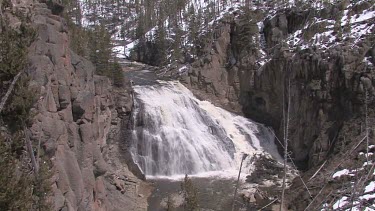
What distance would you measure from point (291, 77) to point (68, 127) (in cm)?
2092

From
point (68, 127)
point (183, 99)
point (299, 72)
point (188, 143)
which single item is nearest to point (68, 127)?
point (68, 127)

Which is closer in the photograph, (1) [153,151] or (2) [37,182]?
(2) [37,182]

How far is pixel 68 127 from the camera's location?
20984mm

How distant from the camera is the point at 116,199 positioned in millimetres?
26359

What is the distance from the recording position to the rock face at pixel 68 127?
58.7ft

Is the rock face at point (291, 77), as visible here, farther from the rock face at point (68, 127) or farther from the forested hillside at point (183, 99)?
the rock face at point (68, 127)

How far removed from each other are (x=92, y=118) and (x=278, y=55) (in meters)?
21.1

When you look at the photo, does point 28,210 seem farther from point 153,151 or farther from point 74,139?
point 153,151

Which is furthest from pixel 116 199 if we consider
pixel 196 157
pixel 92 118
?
pixel 196 157

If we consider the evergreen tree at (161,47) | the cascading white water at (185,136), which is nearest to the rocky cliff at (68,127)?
the cascading white water at (185,136)

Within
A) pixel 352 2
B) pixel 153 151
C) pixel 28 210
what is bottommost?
pixel 153 151

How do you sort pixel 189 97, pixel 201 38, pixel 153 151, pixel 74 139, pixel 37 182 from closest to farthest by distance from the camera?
pixel 37 182
pixel 74 139
pixel 153 151
pixel 189 97
pixel 201 38

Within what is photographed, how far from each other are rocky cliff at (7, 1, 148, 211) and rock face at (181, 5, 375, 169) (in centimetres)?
1418

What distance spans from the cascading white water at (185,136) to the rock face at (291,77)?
3044 mm
